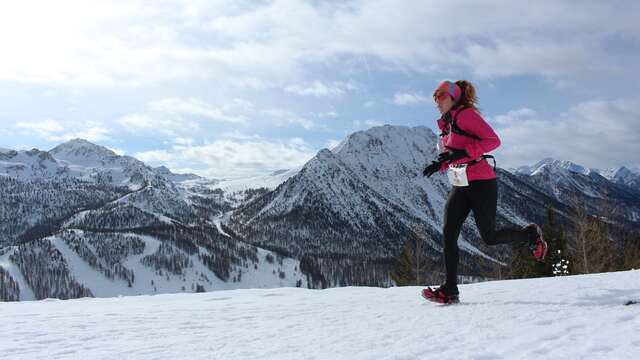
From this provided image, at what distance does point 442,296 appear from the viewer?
20.4ft

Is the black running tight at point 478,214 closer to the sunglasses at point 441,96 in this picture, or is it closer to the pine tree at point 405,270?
the sunglasses at point 441,96

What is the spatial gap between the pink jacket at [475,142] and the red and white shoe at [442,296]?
1.46 meters

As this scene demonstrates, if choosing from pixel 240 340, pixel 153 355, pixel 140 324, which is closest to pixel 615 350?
pixel 240 340

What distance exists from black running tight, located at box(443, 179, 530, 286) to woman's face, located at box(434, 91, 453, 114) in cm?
101

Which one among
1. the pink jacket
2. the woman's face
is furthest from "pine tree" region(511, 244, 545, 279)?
the woman's face

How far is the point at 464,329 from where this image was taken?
445 cm

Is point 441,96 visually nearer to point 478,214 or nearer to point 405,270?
point 478,214

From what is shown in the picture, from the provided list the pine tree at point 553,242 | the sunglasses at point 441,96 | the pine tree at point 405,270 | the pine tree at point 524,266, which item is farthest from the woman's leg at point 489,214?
the pine tree at point 405,270

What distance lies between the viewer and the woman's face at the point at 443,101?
20.6 feet

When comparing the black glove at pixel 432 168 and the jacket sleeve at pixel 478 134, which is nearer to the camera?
the jacket sleeve at pixel 478 134

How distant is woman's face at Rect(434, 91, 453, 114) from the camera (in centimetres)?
629

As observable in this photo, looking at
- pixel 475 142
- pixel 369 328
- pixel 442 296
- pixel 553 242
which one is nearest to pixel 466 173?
pixel 475 142

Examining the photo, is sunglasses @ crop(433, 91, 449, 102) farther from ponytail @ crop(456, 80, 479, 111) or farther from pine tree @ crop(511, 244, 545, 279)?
pine tree @ crop(511, 244, 545, 279)

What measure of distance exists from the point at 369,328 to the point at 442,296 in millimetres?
1696
